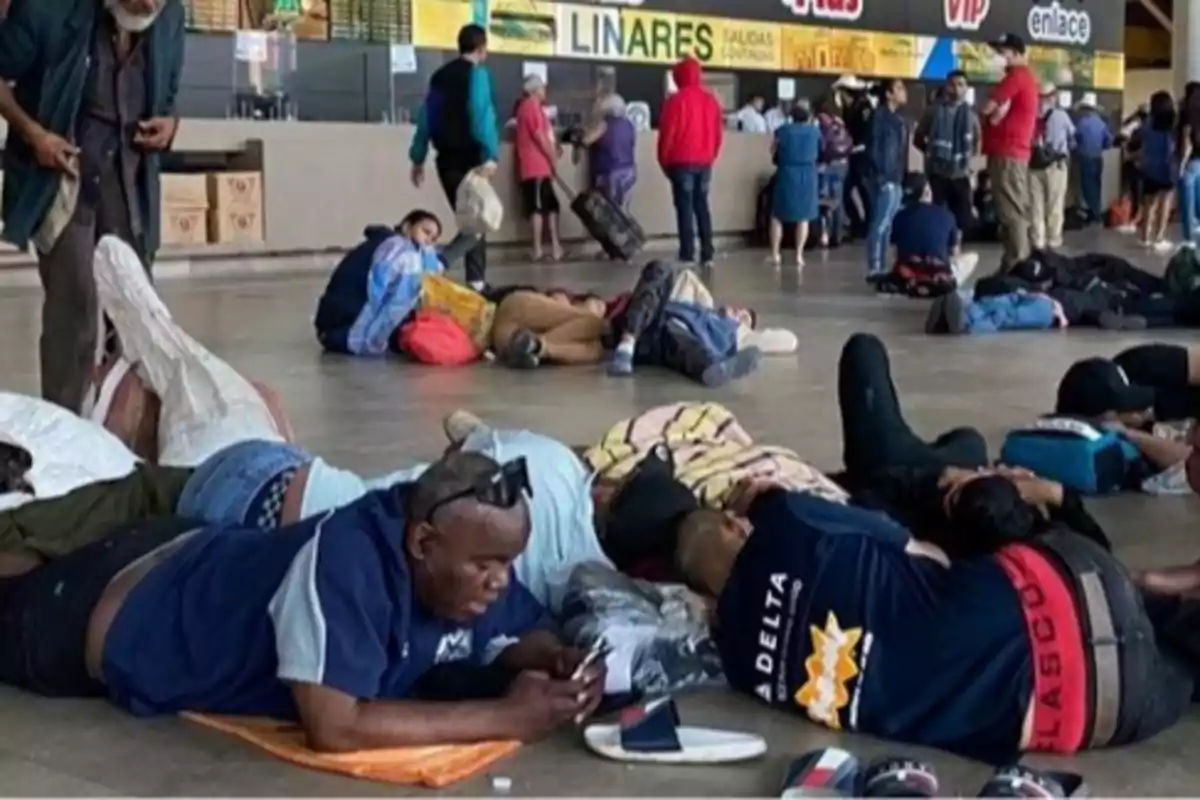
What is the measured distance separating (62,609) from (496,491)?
921 millimetres

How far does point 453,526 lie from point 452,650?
408 mm

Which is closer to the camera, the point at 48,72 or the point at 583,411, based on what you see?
the point at 48,72

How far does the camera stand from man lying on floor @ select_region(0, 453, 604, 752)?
3000mm

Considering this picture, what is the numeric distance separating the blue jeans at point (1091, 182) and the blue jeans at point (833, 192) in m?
5.82

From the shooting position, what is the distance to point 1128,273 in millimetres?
11273

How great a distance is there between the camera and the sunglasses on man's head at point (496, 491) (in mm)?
3004

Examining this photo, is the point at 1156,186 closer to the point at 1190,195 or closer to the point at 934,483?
the point at 1190,195

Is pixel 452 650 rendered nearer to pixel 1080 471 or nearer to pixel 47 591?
pixel 47 591

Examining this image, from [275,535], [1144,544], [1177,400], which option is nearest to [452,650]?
[275,535]

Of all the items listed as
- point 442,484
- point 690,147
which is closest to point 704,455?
point 442,484

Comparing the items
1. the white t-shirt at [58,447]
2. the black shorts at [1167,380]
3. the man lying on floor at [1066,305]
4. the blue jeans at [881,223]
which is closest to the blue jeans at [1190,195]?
the blue jeans at [881,223]

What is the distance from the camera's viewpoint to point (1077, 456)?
18.9 ft

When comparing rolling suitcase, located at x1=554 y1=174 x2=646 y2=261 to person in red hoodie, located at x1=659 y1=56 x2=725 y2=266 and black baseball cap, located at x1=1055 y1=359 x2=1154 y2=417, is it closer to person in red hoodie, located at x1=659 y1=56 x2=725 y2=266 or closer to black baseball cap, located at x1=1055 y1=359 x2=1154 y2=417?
person in red hoodie, located at x1=659 y1=56 x2=725 y2=266

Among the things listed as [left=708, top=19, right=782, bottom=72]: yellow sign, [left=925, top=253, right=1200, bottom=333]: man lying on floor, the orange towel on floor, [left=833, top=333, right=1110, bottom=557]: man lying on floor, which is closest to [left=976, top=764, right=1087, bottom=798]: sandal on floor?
[left=833, top=333, right=1110, bottom=557]: man lying on floor
